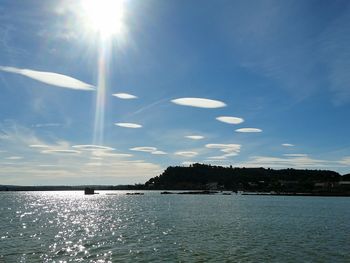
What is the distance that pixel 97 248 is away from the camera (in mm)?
48500

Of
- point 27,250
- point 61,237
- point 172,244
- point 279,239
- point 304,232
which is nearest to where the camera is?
point 27,250

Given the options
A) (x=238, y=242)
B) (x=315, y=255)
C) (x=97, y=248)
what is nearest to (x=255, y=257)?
(x=315, y=255)

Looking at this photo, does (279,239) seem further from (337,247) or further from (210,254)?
(210,254)

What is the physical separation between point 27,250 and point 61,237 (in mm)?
13319

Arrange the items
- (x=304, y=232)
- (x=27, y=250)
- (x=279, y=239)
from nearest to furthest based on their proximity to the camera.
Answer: (x=27, y=250), (x=279, y=239), (x=304, y=232)

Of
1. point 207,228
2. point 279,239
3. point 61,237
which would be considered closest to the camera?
point 279,239

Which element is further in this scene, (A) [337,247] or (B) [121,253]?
(A) [337,247]

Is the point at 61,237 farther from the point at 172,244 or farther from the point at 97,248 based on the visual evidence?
Result: the point at 172,244

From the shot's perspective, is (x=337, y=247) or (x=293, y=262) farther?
(x=337, y=247)

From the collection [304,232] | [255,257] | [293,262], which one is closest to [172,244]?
[255,257]

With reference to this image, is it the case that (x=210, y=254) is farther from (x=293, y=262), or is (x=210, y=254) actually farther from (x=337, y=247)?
(x=337, y=247)

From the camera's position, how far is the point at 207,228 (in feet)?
232

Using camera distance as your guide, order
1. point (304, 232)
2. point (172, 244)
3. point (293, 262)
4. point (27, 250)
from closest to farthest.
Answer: point (293, 262) → point (27, 250) → point (172, 244) → point (304, 232)

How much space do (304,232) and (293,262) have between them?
27591mm
